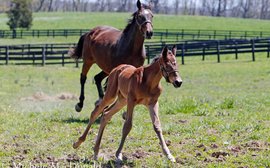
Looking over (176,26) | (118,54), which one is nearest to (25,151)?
(118,54)

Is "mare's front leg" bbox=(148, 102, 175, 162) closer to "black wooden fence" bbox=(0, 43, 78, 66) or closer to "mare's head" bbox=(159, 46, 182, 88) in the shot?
"mare's head" bbox=(159, 46, 182, 88)

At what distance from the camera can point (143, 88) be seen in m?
6.12

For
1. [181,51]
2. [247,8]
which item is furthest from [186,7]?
[181,51]

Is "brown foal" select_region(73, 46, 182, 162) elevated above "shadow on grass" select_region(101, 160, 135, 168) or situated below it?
above

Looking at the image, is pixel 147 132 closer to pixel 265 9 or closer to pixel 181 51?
pixel 181 51

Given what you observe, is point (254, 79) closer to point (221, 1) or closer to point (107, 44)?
point (107, 44)

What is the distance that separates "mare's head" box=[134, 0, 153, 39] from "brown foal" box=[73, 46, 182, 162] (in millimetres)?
2390

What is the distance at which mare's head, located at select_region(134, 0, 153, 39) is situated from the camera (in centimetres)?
895

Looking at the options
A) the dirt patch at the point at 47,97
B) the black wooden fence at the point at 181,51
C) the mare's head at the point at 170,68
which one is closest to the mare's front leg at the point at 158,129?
the mare's head at the point at 170,68

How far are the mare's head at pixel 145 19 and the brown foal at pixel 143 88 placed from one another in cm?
239

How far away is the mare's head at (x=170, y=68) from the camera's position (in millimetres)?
5754

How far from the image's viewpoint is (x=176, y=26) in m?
70.3

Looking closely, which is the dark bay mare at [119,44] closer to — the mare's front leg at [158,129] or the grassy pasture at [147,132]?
the grassy pasture at [147,132]

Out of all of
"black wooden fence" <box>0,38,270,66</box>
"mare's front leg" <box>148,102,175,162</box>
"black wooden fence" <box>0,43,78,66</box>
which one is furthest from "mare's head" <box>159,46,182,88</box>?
"black wooden fence" <box>0,43,78,66</box>
